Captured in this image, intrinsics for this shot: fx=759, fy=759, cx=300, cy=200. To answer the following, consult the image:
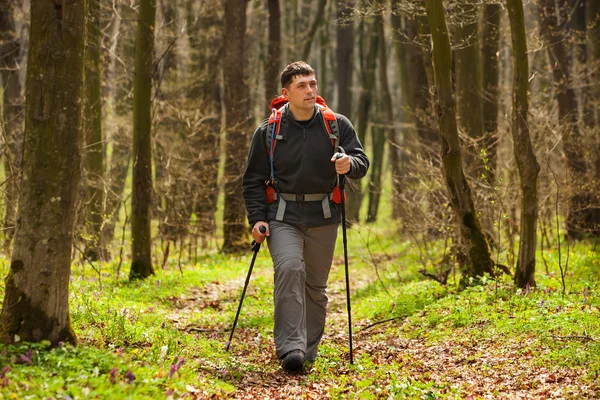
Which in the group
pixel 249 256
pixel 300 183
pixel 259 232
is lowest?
pixel 249 256

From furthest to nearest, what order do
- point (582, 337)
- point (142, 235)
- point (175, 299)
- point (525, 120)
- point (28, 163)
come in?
point (142, 235) → point (175, 299) → point (525, 120) → point (582, 337) → point (28, 163)

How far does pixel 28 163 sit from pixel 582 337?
4585 millimetres

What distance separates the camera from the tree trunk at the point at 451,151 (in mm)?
9070

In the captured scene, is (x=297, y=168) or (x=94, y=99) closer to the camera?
(x=297, y=168)

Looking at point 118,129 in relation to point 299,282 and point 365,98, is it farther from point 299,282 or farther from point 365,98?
point 365,98

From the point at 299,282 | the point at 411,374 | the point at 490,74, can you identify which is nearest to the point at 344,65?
the point at 490,74

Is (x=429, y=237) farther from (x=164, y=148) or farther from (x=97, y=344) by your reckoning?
(x=97, y=344)

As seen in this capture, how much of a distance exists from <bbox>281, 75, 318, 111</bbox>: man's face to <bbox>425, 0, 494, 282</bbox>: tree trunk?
3.02m

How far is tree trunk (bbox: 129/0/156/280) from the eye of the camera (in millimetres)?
11242

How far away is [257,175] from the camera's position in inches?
261

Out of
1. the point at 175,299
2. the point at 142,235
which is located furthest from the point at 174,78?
the point at 175,299

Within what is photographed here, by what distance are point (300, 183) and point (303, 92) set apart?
2.56ft

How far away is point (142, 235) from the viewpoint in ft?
37.2

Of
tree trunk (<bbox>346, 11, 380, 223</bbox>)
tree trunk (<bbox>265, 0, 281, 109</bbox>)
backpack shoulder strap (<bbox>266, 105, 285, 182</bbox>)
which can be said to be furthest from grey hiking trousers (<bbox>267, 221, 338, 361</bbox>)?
tree trunk (<bbox>346, 11, 380, 223</bbox>)
